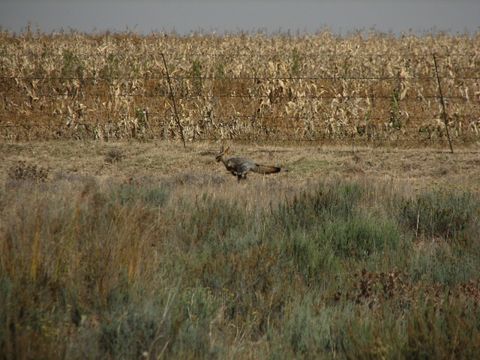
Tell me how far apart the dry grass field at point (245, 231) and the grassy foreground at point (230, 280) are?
20 millimetres

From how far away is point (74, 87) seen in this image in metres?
21.1

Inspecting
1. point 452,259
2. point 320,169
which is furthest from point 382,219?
point 320,169

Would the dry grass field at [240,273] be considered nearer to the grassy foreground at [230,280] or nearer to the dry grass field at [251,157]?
the grassy foreground at [230,280]

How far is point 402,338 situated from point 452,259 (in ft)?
8.34

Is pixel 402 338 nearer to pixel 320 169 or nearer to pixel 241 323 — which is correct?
pixel 241 323

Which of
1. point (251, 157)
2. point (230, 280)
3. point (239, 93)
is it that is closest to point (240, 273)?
point (230, 280)

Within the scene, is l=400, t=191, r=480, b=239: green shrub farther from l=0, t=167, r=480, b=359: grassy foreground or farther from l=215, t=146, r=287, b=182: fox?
l=215, t=146, r=287, b=182: fox

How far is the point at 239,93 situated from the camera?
21125mm

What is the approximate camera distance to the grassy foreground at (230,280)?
176 inches

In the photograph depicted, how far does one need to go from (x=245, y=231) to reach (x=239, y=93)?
45.6 ft

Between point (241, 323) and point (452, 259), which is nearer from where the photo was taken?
point (241, 323)

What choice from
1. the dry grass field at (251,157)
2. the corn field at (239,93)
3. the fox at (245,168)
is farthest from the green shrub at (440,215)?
the corn field at (239,93)

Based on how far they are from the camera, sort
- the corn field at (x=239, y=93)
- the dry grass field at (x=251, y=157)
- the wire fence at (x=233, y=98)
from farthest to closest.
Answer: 1. the wire fence at (x=233, y=98)
2. the corn field at (x=239, y=93)
3. the dry grass field at (x=251, y=157)

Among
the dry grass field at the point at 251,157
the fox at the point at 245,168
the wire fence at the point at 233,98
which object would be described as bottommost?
the dry grass field at the point at 251,157
